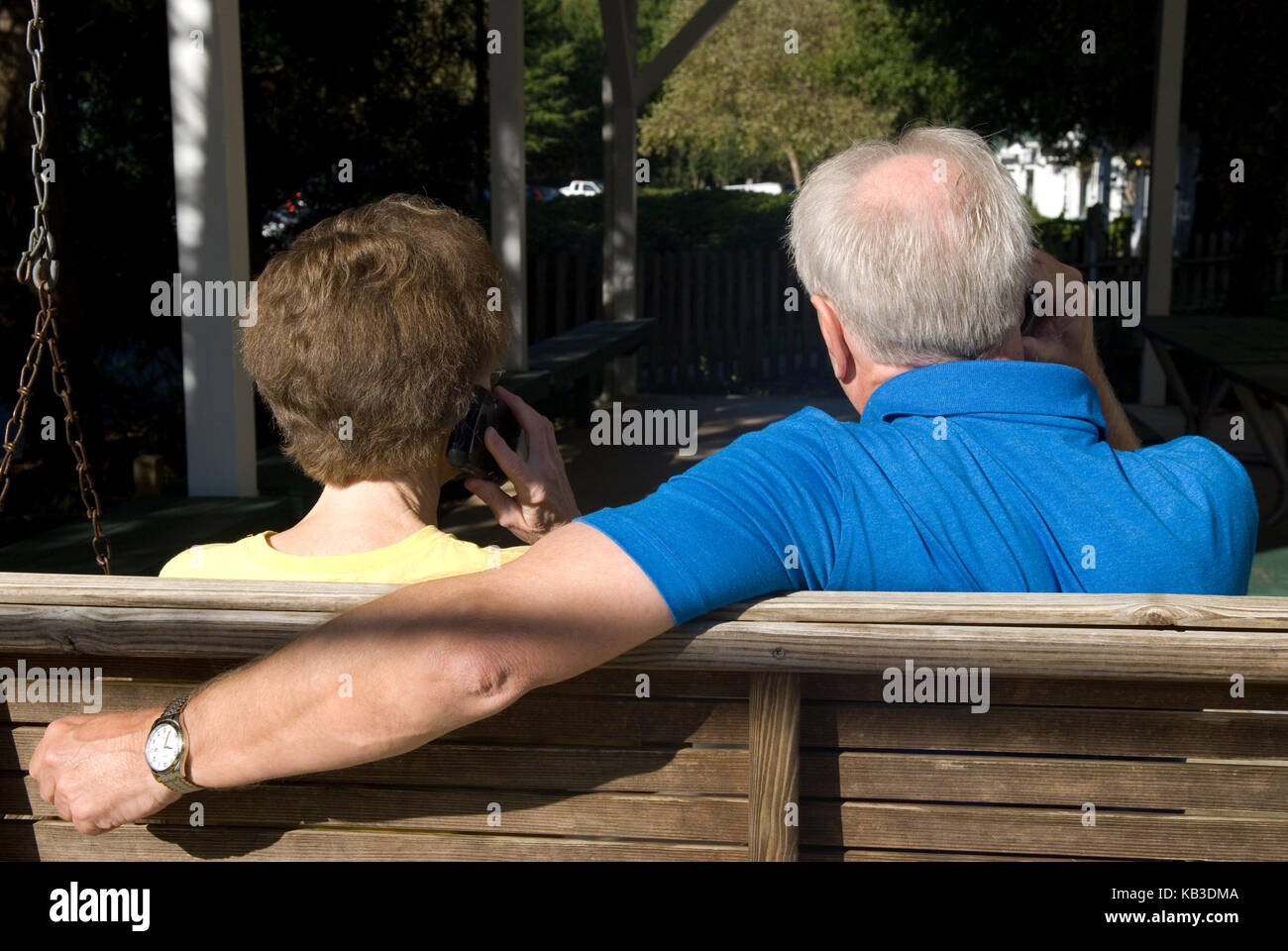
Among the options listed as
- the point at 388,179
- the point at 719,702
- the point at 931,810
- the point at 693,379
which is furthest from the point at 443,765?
the point at 693,379

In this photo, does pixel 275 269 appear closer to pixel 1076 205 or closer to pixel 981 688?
pixel 981 688

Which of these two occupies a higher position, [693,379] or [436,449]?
[436,449]

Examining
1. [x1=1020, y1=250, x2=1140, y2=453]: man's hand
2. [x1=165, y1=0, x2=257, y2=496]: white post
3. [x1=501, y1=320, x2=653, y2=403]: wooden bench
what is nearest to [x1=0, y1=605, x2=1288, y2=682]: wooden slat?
[x1=1020, y1=250, x2=1140, y2=453]: man's hand

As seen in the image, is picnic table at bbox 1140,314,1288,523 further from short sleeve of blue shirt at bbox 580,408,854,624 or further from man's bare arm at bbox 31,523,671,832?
man's bare arm at bbox 31,523,671,832

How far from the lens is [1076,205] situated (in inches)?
1929

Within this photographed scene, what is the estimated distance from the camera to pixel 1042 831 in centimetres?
156

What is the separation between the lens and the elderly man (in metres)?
1.45

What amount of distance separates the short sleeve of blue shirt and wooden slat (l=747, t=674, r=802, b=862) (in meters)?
0.11

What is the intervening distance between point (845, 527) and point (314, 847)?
733mm

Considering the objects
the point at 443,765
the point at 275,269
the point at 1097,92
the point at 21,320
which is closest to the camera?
the point at 443,765

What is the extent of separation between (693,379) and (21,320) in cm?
773

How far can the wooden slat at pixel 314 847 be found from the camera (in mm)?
1616

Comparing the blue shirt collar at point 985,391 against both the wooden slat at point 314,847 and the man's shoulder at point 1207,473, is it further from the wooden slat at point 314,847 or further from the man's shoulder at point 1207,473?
the wooden slat at point 314,847

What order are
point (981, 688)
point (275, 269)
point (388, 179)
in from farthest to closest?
point (388, 179), point (275, 269), point (981, 688)
